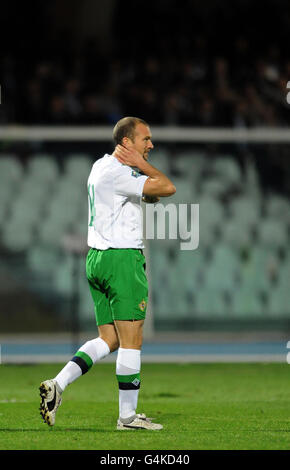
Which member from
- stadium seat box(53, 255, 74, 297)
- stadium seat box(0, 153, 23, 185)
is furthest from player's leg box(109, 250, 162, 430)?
stadium seat box(0, 153, 23, 185)

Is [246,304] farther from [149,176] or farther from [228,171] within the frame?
[149,176]

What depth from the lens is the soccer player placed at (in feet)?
24.6

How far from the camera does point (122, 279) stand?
7516 millimetres

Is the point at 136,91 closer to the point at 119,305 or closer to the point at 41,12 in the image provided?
the point at 41,12

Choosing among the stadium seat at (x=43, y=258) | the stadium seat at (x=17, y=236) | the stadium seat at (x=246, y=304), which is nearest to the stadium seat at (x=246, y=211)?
the stadium seat at (x=246, y=304)

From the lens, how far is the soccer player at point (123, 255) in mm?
7512

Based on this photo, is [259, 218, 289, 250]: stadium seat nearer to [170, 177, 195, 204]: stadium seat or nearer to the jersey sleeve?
[170, 177, 195, 204]: stadium seat

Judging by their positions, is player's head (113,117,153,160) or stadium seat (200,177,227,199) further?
stadium seat (200,177,227,199)

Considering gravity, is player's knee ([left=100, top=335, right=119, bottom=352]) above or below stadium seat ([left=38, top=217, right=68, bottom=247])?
below

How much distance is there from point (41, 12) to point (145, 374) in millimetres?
9406

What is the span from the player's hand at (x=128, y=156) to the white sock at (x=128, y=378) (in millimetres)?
1335

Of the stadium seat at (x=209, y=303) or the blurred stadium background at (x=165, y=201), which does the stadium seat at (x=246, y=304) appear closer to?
the blurred stadium background at (x=165, y=201)
